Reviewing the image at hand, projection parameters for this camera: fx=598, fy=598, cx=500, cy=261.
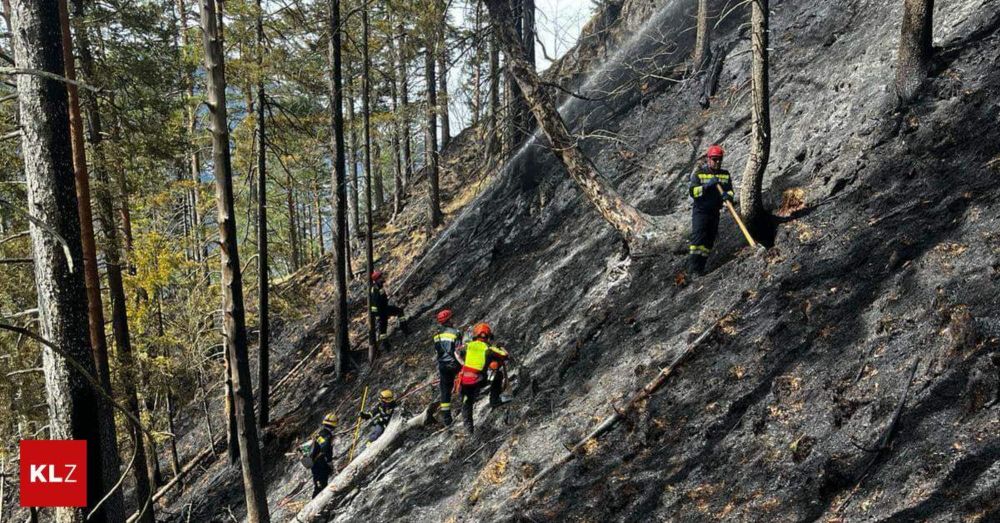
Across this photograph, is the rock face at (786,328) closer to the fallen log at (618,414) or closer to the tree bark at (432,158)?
the fallen log at (618,414)

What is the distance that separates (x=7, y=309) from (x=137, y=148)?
28.7 feet

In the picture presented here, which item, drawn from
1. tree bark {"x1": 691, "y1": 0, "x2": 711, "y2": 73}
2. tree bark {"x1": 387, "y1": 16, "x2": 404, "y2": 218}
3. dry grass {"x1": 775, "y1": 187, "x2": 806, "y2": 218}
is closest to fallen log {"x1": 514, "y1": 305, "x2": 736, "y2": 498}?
dry grass {"x1": 775, "y1": 187, "x2": 806, "y2": 218}

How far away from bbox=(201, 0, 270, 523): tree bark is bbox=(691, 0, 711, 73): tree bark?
11.2 m

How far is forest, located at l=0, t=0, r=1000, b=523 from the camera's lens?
185 inches

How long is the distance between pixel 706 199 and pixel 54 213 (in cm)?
733

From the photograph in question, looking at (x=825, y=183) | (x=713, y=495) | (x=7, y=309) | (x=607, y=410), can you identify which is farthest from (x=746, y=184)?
(x=7, y=309)

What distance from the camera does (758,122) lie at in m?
7.80

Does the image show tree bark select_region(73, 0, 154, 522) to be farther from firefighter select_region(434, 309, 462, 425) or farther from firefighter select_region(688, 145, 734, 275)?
firefighter select_region(688, 145, 734, 275)

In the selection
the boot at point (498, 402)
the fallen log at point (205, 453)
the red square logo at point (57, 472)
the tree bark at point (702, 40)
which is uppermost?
the tree bark at point (702, 40)

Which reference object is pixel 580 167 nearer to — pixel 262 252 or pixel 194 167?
pixel 262 252

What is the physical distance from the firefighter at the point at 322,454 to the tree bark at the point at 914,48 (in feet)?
34.5

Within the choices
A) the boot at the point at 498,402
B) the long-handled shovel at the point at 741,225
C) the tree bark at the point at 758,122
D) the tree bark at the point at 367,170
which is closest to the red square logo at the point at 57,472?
the boot at the point at 498,402

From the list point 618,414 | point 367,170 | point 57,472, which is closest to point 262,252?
point 367,170

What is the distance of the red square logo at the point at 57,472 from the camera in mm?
4023
